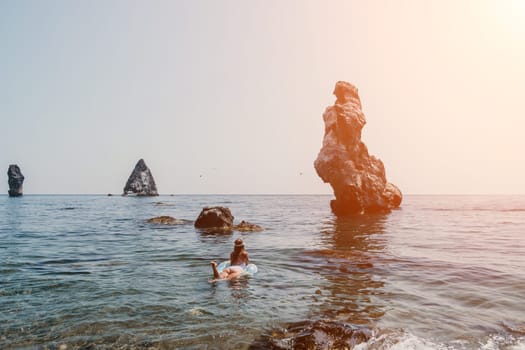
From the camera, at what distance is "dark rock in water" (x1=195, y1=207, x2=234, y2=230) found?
32625 mm

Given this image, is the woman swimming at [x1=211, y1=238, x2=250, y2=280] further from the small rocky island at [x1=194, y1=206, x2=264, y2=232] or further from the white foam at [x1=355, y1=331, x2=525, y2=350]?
the small rocky island at [x1=194, y1=206, x2=264, y2=232]

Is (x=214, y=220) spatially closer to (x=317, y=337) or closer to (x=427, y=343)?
(x=317, y=337)

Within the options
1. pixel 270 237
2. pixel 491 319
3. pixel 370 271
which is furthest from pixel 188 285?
pixel 270 237

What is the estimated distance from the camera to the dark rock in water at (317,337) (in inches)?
271

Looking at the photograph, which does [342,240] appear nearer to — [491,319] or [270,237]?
[270,237]

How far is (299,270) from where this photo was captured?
14859mm

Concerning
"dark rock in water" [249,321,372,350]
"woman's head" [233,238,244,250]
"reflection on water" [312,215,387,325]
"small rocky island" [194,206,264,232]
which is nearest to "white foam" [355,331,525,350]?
"dark rock in water" [249,321,372,350]

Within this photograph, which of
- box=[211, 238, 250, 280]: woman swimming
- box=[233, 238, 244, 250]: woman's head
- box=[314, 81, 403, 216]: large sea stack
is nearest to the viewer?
box=[211, 238, 250, 280]: woman swimming

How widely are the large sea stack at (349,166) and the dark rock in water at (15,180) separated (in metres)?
173

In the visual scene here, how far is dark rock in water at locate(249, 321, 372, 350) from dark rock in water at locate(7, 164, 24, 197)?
661ft

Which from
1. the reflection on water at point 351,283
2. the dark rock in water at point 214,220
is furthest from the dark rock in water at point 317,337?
the dark rock in water at point 214,220

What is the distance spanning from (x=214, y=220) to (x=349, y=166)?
29.5 metres

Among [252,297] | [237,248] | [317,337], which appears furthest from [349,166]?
[317,337]

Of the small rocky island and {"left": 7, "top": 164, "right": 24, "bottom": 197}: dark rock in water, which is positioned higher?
{"left": 7, "top": 164, "right": 24, "bottom": 197}: dark rock in water
